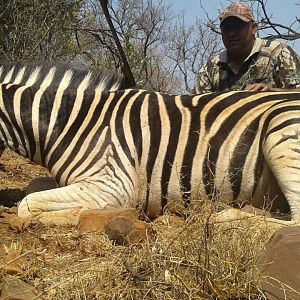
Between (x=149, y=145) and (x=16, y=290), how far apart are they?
5.51 feet

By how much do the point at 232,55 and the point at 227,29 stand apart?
0.24m

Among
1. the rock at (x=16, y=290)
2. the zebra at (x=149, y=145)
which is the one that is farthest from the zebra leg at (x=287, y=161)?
the rock at (x=16, y=290)

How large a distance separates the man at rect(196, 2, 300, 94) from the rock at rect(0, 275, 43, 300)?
135 inches

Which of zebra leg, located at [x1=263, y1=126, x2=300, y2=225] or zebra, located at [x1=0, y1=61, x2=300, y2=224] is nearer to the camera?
zebra leg, located at [x1=263, y1=126, x2=300, y2=225]

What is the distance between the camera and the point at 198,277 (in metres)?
2.10

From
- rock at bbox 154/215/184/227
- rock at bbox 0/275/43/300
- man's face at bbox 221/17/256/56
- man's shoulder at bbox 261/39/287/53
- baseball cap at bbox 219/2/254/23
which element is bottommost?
rock at bbox 154/215/184/227

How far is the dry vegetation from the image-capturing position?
2076 millimetres

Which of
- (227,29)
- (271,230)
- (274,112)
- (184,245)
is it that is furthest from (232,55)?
(184,245)

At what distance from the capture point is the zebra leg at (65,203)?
3.36 m

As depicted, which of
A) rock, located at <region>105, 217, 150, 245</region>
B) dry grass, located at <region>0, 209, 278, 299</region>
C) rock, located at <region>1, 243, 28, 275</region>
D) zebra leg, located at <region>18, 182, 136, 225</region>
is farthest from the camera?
zebra leg, located at <region>18, 182, 136, 225</region>

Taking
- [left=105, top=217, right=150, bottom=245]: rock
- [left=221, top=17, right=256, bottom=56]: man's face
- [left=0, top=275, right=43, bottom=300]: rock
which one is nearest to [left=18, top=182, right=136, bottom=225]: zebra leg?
[left=105, top=217, right=150, bottom=245]: rock

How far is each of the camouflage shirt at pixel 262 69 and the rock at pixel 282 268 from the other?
335cm

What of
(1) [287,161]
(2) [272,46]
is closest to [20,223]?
(1) [287,161]

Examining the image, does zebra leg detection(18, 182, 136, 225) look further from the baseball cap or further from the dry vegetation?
the baseball cap
